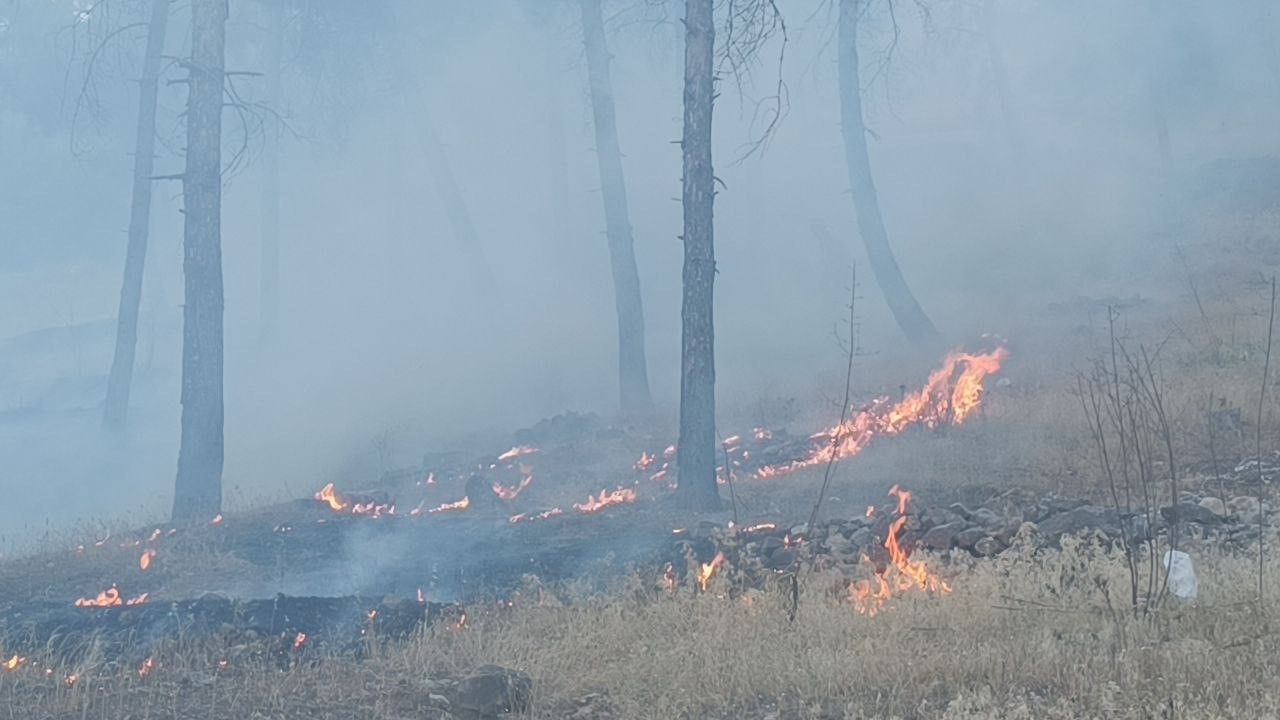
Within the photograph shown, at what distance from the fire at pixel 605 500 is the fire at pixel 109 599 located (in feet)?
13.6

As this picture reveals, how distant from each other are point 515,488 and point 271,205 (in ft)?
63.5

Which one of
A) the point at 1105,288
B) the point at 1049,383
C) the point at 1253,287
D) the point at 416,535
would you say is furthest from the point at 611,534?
the point at 1105,288

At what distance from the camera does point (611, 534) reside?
34.9 feet

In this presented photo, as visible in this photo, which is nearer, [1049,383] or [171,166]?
[1049,383]

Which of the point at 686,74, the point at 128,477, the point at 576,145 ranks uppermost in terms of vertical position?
the point at 576,145

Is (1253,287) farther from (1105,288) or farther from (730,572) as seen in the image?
(730,572)

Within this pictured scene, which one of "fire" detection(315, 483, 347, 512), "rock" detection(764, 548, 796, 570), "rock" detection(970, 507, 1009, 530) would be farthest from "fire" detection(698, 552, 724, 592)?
"fire" detection(315, 483, 347, 512)

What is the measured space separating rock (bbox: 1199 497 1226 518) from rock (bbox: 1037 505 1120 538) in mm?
625

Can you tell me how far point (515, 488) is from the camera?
13.9 m

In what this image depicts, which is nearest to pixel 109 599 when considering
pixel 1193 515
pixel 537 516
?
pixel 537 516

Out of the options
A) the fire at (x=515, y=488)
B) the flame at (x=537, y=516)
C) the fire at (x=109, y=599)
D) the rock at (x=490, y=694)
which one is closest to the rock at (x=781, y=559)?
the rock at (x=490, y=694)

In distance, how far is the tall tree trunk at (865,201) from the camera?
20969 mm

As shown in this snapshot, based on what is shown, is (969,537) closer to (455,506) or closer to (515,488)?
(455,506)

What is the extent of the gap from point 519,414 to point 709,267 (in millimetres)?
11169
